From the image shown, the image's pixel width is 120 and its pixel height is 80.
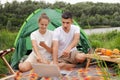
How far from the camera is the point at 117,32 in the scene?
9.52m

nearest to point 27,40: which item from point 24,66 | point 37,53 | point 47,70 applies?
point 24,66

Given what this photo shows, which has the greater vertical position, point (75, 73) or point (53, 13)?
point (53, 13)

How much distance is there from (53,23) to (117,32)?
3288 millimetres

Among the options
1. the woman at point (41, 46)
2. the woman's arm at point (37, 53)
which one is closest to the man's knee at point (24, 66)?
the woman at point (41, 46)

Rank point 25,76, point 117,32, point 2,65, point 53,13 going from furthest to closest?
1. point 117,32
2. point 53,13
3. point 2,65
4. point 25,76

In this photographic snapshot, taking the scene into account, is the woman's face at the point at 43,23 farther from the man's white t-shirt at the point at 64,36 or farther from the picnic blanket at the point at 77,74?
the picnic blanket at the point at 77,74

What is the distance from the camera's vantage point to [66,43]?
5.37m

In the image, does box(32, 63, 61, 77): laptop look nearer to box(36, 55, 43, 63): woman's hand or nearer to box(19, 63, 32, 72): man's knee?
box(36, 55, 43, 63): woman's hand

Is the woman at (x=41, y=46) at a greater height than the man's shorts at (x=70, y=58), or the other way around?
the woman at (x=41, y=46)

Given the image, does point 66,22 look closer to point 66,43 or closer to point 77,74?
point 66,43

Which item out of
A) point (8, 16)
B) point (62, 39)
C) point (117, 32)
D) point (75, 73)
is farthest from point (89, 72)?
point (8, 16)

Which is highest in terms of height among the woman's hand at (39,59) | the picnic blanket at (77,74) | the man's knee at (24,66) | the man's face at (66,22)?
the man's face at (66,22)

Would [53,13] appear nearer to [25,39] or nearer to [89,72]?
[25,39]

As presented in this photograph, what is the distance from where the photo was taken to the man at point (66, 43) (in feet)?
17.0
